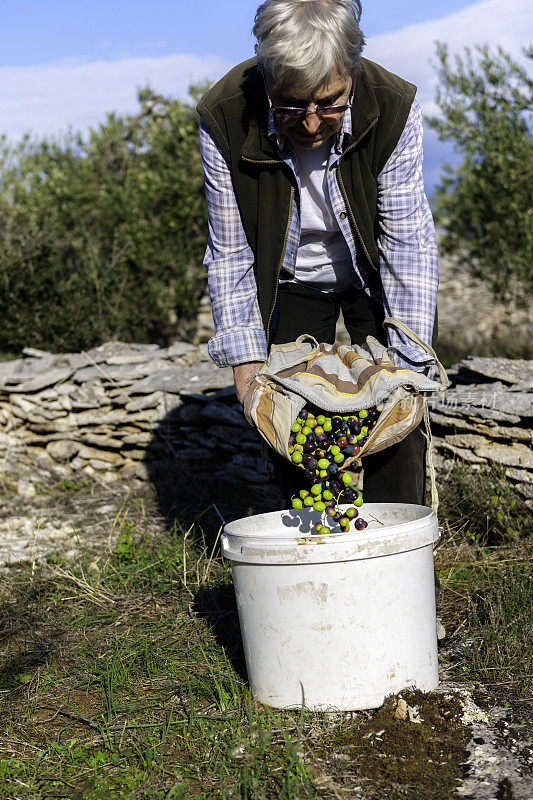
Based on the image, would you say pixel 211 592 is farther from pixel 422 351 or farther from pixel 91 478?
pixel 91 478

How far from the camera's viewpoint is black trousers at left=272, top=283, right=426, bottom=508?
2.51 meters

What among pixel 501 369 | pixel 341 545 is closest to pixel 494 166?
pixel 501 369

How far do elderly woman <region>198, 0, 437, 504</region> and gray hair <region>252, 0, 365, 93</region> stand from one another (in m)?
0.08

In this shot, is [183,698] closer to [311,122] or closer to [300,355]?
[300,355]

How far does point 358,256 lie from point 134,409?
3.06m

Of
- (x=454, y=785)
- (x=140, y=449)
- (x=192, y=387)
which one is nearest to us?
(x=454, y=785)

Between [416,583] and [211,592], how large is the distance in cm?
113

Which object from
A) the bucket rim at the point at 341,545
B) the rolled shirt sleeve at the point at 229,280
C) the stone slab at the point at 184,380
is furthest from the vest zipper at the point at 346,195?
the stone slab at the point at 184,380

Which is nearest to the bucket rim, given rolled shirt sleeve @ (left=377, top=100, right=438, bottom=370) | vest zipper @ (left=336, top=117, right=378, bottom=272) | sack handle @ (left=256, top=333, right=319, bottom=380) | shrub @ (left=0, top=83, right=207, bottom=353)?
sack handle @ (left=256, top=333, right=319, bottom=380)

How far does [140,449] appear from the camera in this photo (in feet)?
17.7

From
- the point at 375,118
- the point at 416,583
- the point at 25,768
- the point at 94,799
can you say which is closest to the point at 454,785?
the point at 416,583

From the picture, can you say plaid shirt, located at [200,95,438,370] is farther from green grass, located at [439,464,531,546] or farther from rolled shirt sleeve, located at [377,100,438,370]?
green grass, located at [439,464,531,546]

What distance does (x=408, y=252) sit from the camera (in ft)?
8.07

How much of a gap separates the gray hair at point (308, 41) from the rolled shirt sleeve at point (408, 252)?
0.41 metres
